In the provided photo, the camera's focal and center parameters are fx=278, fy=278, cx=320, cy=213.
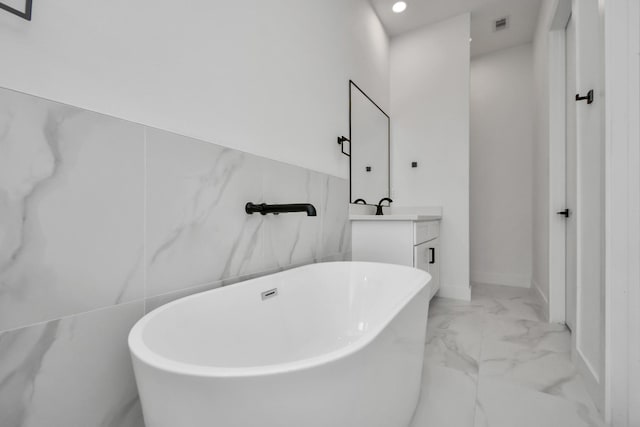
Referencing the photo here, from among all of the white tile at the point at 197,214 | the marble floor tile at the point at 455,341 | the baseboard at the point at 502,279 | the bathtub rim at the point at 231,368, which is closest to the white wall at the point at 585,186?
the marble floor tile at the point at 455,341

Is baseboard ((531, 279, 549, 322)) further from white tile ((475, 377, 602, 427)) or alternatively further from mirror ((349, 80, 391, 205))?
mirror ((349, 80, 391, 205))

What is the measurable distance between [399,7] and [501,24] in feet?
3.68

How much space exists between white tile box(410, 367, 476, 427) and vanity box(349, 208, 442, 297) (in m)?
0.73

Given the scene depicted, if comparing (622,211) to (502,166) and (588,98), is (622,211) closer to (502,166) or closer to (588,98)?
(588,98)

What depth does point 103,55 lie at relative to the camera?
779 millimetres

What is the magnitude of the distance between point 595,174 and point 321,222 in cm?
132

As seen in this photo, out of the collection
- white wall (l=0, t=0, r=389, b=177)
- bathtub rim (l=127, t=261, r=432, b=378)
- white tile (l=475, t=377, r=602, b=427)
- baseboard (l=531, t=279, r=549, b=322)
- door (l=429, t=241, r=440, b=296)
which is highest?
white wall (l=0, t=0, r=389, b=177)

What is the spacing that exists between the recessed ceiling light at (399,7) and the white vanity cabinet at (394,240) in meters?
2.03

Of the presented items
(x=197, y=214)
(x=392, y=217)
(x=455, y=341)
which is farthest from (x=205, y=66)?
(x=455, y=341)

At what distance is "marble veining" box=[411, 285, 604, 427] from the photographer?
108cm

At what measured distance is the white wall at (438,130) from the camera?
269 centimetres

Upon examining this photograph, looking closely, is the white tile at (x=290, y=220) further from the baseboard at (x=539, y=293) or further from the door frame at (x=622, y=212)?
the baseboard at (x=539, y=293)

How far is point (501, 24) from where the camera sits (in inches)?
112

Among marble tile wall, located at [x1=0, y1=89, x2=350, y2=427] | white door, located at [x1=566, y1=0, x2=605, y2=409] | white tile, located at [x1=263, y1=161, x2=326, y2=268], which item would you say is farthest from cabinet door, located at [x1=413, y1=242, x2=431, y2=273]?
marble tile wall, located at [x1=0, y1=89, x2=350, y2=427]
